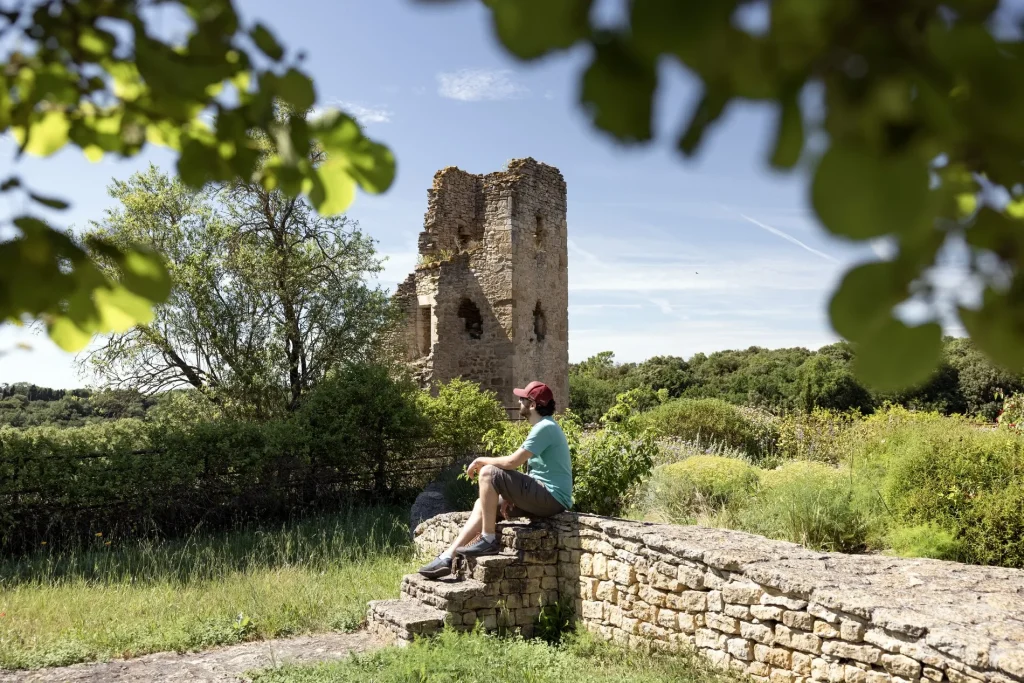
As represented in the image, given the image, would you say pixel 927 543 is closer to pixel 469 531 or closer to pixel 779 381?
pixel 469 531

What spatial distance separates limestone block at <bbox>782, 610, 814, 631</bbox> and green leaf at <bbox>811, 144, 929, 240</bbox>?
4438 millimetres

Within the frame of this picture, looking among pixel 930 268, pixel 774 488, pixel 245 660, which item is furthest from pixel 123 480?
pixel 930 268

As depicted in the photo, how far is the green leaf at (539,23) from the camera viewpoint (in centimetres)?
65

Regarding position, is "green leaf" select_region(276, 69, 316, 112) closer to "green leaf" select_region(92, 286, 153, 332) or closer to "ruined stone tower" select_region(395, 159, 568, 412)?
"green leaf" select_region(92, 286, 153, 332)

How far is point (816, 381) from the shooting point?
29.0 meters

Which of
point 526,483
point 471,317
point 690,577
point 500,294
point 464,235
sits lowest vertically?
point 690,577

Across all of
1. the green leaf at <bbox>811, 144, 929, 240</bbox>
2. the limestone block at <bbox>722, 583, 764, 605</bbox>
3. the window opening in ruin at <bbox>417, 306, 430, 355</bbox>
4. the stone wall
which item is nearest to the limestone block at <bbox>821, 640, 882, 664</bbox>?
the stone wall

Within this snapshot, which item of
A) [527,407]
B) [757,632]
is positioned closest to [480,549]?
[527,407]

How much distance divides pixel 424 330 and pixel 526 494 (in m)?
12.4

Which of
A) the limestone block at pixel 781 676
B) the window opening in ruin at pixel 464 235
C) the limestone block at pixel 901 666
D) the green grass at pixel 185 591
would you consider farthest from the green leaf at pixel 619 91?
the window opening in ruin at pixel 464 235

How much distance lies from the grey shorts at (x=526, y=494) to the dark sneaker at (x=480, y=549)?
39 cm

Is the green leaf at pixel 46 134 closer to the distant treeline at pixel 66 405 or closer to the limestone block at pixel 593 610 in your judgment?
the limestone block at pixel 593 610

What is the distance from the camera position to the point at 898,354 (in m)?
0.64

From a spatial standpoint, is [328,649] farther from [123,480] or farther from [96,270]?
[123,480]
